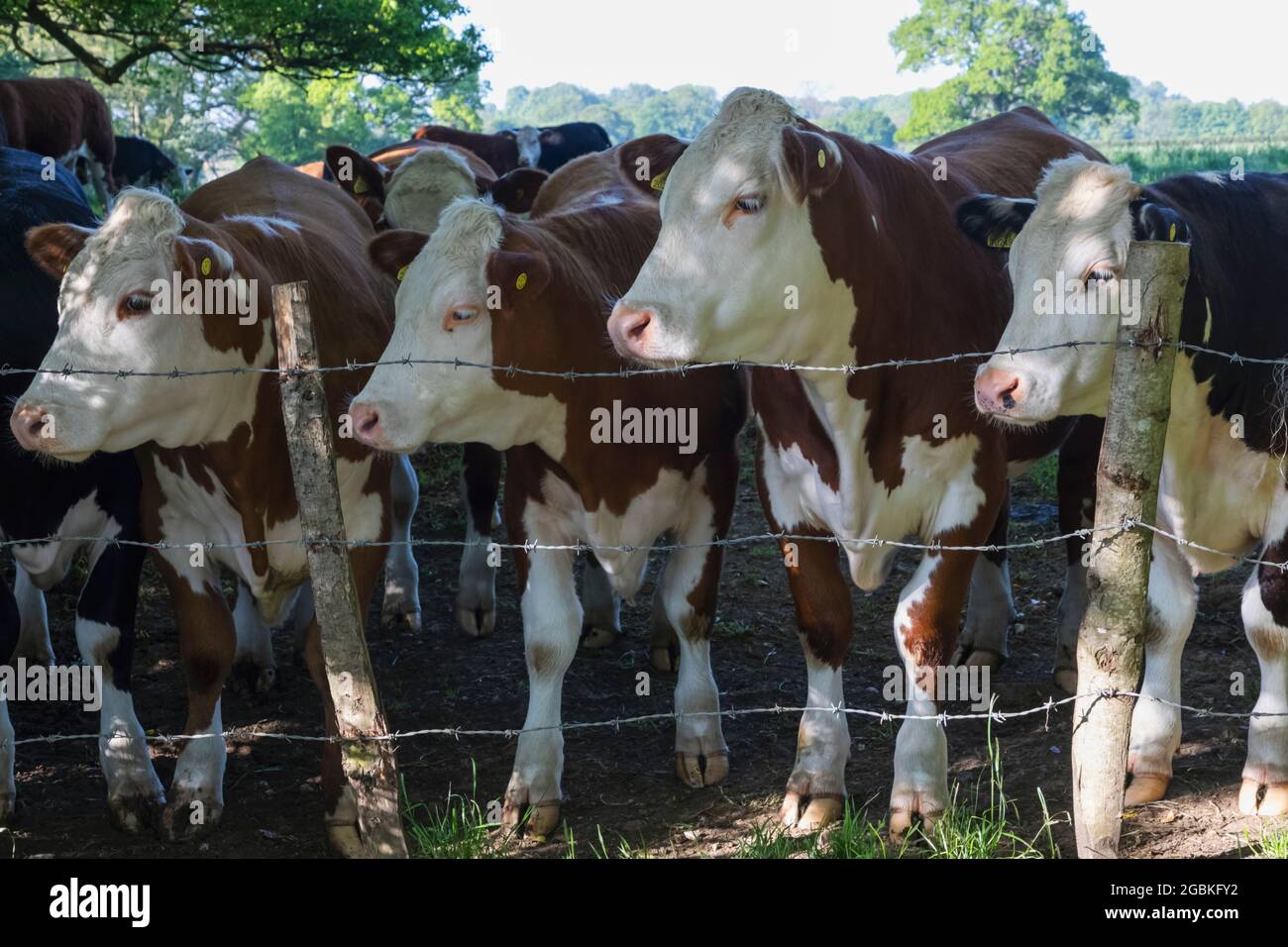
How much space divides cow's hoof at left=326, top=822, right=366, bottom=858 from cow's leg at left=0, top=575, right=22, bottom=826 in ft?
3.63

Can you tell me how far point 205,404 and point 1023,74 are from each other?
271 feet

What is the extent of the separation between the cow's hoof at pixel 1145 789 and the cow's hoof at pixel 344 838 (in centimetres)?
241

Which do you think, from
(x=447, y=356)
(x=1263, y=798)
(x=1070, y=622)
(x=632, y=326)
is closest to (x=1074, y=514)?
(x=1070, y=622)

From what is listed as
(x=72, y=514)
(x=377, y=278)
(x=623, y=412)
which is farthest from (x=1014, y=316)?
(x=72, y=514)

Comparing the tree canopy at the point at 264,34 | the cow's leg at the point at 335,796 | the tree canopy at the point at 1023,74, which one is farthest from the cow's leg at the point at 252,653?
the tree canopy at the point at 1023,74

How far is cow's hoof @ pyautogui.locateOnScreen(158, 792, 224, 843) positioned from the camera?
4.38m

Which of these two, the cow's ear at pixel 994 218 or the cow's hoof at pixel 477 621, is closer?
the cow's ear at pixel 994 218

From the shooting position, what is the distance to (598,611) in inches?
246

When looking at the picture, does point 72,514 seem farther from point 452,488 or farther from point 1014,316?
point 452,488

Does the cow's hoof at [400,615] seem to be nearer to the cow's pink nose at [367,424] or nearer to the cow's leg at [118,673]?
the cow's leg at [118,673]

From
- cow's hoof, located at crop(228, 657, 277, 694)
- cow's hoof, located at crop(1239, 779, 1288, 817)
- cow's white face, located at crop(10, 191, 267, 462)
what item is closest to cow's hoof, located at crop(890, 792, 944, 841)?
cow's hoof, located at crop(1239, 779, 1288, 817)

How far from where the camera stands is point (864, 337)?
408cm

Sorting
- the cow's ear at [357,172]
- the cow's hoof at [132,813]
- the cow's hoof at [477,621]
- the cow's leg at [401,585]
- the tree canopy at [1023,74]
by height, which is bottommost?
the cow's hoof at [132,813]

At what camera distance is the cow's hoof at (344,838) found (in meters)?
4.22
